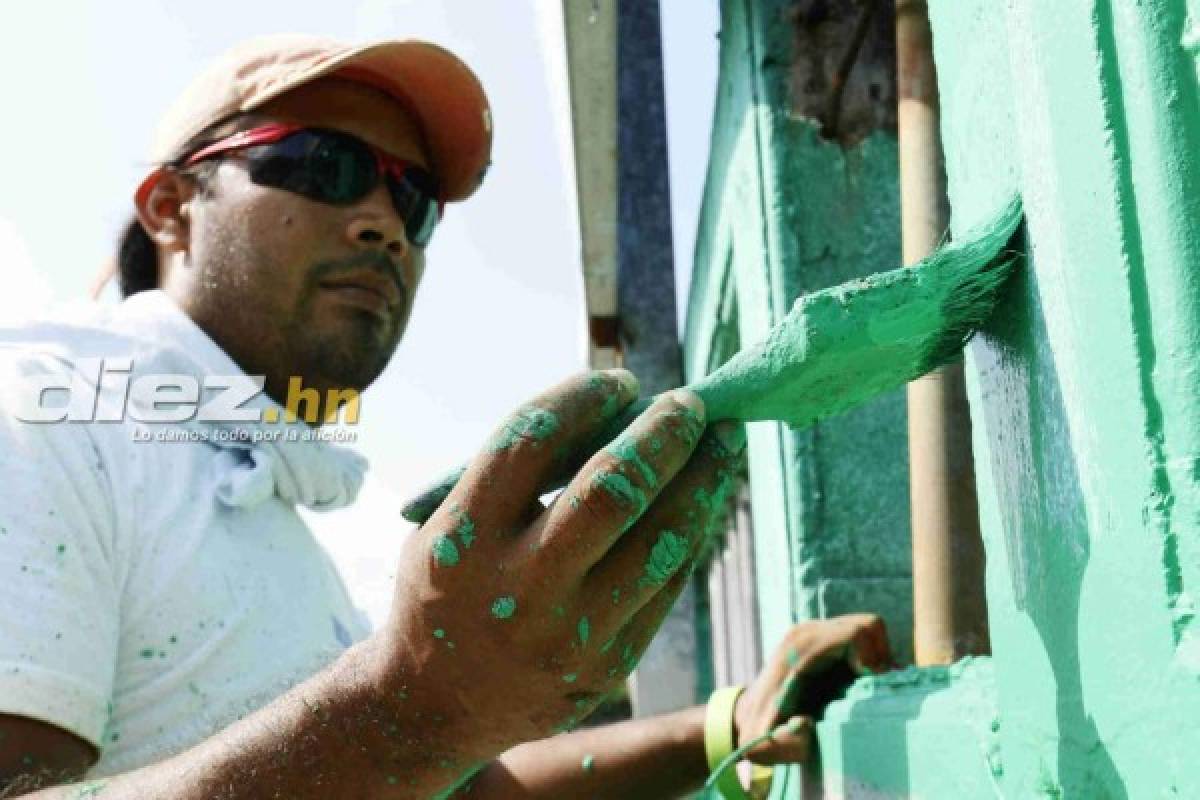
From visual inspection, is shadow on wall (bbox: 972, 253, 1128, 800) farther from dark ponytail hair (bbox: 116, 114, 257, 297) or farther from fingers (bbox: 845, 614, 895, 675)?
dark ponytail hair (bbox: 116, 114, 257, 297)

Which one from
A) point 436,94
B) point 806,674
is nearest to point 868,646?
point 806,674

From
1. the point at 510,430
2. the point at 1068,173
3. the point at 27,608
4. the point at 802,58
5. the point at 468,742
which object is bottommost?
the point at 468,742

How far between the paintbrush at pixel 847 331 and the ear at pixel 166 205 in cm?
188

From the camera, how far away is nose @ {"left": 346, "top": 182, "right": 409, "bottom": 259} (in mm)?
2455

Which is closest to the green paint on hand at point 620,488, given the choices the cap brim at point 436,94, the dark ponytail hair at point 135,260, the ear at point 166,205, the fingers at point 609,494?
the fingers at point 609,494

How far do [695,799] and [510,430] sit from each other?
231 centimetres

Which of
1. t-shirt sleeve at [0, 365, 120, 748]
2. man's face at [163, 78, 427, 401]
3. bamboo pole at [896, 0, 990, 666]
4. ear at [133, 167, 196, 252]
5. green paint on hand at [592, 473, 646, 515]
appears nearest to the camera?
green paint on hand at [592, 473, 646, 515]

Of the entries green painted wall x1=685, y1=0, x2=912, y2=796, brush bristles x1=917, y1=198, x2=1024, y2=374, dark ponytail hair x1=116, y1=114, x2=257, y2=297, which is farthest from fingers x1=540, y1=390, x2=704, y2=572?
dark ponytail hair x1=116, y1=114, x2=257, y2=297

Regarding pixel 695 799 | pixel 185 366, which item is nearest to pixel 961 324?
pixel 185 366

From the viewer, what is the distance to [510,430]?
2.91 ft

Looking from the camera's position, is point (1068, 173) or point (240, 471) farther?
point (240, 471)

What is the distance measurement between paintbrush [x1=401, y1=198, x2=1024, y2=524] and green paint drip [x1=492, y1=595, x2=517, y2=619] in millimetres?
102

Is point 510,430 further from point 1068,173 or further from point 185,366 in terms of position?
point 185,366

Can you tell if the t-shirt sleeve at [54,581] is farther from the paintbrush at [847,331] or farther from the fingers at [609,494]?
the fingers at [609,494]
